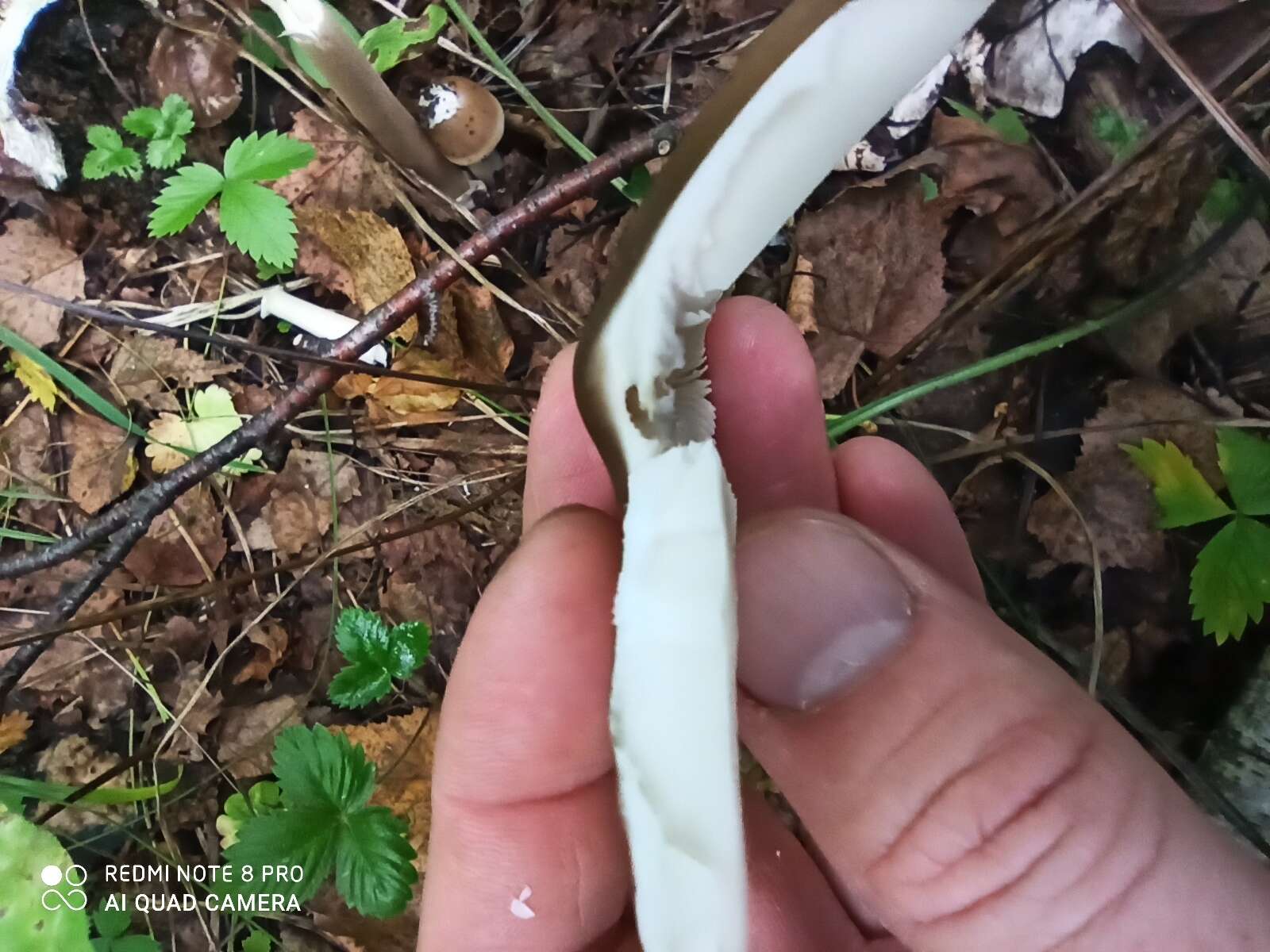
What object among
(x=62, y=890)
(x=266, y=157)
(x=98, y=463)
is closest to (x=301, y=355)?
(x=266, y=157)

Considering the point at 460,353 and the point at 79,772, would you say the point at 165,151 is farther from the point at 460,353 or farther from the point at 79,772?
the point at 79,772

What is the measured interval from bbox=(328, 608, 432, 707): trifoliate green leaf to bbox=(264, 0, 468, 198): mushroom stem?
2.48ft

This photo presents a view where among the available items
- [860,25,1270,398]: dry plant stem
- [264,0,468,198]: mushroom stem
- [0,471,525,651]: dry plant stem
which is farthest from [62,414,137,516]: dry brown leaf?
[860,25,1270,398]: dry plant stem

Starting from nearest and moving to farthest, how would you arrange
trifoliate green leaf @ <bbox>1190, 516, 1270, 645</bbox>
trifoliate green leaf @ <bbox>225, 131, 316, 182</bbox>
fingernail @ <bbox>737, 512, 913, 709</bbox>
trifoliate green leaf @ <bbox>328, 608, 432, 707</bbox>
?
1. fingernail @ <bbox>737, 512, 913, 709</bbox>
2. trifoliate green leaf @ <bbox>1190, 516, 1270, 645</bbox>
3. trifoliate green leaf @ <bbox>328, 608, 432, 707</bbox>
4. trifoliate green leaf @ <bbox>225, 131, 316, 182</bbox>

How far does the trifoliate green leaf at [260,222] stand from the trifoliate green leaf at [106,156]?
0.95ft

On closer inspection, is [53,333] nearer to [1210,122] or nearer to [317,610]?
[317,610]

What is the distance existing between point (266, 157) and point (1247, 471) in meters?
1.58

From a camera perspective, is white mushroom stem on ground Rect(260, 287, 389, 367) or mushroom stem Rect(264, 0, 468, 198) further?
white mushroom stem on ground Rect(260, 287, 389, 367)

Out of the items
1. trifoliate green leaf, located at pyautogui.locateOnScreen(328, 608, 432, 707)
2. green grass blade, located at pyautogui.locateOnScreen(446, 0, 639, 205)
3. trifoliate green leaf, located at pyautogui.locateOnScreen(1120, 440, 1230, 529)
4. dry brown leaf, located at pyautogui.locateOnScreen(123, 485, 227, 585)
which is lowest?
dry brown leaf, located at pyautogui.locateOnScreen(123, 485, 227, 585)

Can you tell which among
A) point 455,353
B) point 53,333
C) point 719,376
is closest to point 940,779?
point 719,376

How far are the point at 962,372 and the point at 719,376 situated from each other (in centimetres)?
37

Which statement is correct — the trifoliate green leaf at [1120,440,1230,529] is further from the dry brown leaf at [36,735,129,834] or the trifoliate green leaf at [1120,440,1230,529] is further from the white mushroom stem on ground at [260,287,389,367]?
the dry brown leaf at [36,735,129,834]

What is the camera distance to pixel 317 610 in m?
1.59

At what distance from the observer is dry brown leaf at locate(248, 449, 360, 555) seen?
1.60m
